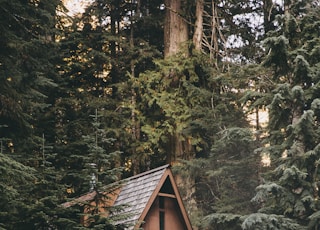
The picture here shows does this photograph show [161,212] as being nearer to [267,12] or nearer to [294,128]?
[294,128]

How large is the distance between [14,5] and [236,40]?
1266 cm

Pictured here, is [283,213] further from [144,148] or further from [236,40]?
[236,40]

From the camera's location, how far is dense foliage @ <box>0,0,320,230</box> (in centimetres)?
1695

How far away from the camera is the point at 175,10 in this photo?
2552 centimetres

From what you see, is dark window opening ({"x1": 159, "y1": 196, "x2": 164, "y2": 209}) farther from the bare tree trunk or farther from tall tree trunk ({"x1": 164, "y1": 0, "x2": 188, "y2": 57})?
the bare tree trunk

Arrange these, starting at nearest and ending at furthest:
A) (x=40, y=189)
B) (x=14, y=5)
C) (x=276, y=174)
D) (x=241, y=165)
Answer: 1. (x=40, y=189)
2. (x=14, y=5)
3. (x=276, y=174)
4. (x=241, y=165)

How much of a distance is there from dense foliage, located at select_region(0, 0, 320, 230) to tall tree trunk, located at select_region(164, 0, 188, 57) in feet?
0.15

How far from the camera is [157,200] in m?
18.1

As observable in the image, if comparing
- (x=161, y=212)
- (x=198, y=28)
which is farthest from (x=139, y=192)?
(x=198, y=28)

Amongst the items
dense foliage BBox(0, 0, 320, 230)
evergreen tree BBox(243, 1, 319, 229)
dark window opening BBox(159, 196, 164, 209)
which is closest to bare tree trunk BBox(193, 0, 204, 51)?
dense foliage BBox(0, 0, 320, 230)

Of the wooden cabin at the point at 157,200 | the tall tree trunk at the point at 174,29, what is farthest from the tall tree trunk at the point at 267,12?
the wooden cabin at the point at 157,200

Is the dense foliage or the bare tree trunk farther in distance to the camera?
the bare tree trunk

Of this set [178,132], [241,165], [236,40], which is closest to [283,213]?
[241,165]

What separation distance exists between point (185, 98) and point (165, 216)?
6.81 meters
